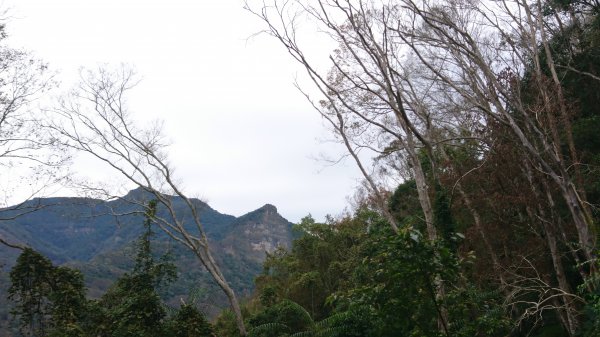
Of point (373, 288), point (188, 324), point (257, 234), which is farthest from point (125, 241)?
point (373, 288)

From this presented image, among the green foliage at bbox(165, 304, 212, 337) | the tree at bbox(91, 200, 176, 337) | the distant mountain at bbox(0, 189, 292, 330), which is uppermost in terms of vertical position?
the distant mountain at bbox(0, 189, 292, 330)

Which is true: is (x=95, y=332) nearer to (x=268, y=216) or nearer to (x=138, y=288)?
(x=138, y=288)

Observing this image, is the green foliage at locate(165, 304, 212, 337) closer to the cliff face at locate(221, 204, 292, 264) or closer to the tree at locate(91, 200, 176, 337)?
the tree at locate(91, 200, 176, 337)

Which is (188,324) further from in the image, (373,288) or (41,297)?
(373,288)

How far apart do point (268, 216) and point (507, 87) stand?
56.3m

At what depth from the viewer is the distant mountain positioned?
17938mm

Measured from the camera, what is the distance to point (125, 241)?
57375 millimetres

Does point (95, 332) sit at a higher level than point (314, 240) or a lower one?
lower

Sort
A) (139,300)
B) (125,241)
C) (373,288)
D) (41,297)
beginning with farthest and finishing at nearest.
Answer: (125,241) → (139,300) → (41,297) → (373,288)

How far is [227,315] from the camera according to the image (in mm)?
17000

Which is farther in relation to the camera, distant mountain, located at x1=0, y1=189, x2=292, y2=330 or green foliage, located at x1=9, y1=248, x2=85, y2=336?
distant mountain, located at x1=0, y1=189, x2=292, y2=330

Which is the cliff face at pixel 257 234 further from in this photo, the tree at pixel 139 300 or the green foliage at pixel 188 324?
the green foliage at pixel 188 324

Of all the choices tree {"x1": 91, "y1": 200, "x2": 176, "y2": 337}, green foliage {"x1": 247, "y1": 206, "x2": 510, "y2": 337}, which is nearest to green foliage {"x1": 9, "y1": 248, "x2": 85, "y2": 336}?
tree {"x1": 91, "y1": 200, "x2": 176, "y2": 337}

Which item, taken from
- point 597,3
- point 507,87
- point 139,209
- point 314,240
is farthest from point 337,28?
point 314,240
